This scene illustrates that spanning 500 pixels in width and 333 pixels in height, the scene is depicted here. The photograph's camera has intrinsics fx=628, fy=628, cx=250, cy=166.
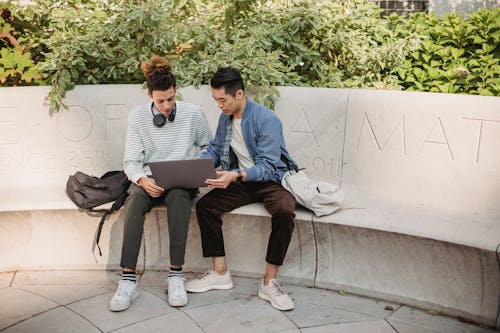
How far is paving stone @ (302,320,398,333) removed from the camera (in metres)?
3.54

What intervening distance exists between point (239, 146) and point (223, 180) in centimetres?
36

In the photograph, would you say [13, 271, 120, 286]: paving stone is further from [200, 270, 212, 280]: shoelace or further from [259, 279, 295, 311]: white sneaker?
[259, 279, 295, 311]: white sneaker

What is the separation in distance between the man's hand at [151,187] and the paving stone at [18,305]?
0.90m

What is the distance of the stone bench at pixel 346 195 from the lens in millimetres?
3775

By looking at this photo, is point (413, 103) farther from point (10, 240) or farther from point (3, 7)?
point (3, 7)

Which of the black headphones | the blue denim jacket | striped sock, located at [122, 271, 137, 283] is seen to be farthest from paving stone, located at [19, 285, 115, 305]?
the blue denim jacket

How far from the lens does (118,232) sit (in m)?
4.45

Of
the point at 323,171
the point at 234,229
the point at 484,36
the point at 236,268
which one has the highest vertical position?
the point at 484,36

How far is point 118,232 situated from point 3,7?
7.63 ft

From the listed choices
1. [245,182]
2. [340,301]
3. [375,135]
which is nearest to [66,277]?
[245,182]

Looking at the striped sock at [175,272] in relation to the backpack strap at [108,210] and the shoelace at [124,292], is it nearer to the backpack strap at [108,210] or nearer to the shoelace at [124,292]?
the shoelace at [124,292]

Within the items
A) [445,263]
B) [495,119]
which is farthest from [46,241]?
[495,119]

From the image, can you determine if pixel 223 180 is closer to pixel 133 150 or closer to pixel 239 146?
pixel 239 146

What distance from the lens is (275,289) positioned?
389cm
